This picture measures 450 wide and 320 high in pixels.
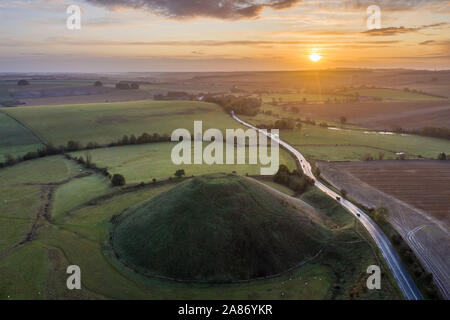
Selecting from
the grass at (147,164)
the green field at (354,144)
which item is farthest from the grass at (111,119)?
the green field at (354,144)

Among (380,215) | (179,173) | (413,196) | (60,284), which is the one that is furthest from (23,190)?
(413,196)

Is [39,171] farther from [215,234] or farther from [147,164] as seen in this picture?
[215,234]

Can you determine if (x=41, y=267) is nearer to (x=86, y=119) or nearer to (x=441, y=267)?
(x=441, y=267)

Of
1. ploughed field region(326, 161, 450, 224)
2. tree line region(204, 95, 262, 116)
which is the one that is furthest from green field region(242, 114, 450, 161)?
tree line region(204, 95, 262, 116)

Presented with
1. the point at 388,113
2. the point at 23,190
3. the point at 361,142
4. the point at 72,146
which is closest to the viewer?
the point at 23,190

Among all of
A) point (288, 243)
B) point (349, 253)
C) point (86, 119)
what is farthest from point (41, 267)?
point (86, 119)

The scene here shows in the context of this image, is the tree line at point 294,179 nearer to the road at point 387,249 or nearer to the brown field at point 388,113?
the road at point 387,249

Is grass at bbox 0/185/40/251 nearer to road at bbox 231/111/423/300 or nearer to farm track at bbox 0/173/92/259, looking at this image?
farm track at bbox 0/173/92/259
